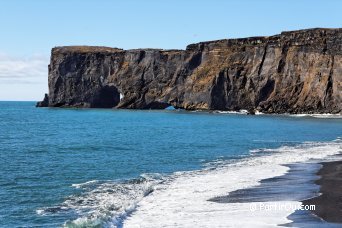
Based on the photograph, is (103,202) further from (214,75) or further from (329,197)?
(214,75)

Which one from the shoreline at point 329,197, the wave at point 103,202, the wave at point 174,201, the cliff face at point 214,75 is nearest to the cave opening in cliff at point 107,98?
the cliff face at point 214,75

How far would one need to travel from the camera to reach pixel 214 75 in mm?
136000

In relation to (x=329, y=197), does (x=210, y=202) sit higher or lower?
lower

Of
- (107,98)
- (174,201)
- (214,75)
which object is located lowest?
(174,201)

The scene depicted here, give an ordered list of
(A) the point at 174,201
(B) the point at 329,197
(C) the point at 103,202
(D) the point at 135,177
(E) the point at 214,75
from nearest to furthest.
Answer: (B) the point at 329,197, (A) the point at 174,201, (C) the point at 103,202, (D) the point at 135,177, (E) the point at 214,75

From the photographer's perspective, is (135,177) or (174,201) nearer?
(174,201)

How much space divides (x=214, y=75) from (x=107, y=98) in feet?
153

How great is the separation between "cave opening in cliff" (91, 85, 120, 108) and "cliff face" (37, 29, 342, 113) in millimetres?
339

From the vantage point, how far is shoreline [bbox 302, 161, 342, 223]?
17.4 m

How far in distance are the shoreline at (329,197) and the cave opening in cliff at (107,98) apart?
136 metres

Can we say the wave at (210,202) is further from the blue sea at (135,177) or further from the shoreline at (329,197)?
the shoreline at (329,197)

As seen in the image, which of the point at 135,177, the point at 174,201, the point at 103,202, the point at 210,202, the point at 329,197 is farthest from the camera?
the point at 135,177

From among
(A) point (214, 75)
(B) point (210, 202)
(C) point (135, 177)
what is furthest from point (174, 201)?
(A) point (214, 75)

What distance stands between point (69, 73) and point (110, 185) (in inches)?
5700
